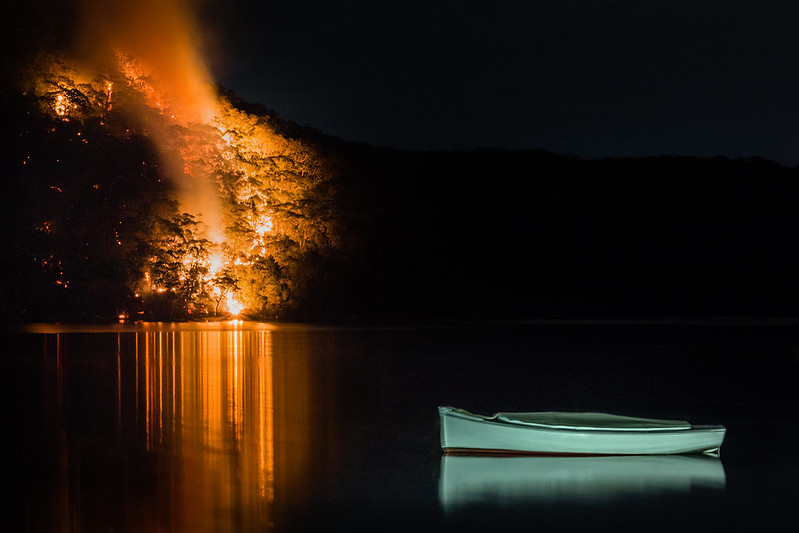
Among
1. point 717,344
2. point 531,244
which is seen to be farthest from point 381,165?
point 717,344

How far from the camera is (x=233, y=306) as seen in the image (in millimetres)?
35250

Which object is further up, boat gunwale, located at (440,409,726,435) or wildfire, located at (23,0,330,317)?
wildfire, located at (23,0,330,317)

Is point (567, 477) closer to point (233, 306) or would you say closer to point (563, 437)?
point (563, 437)

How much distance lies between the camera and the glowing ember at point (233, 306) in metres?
35.2

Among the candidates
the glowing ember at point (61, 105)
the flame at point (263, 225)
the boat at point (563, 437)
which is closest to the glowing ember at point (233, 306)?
the flame at point (263, 225)

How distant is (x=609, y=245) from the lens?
192 feet

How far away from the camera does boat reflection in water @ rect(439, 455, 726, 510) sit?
773 cm

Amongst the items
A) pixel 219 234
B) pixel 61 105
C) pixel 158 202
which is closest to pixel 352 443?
pixel 158 202

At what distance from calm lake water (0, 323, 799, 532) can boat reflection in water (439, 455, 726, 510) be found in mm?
31

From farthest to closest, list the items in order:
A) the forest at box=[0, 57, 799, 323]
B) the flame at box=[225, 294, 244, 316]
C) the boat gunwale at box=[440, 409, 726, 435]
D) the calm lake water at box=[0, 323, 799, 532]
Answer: the flame at box=[225, 294, 244, 316] < the forest at box=[0, 57, 799, 323] < the boat gunwale at box=[440, 409, 726, 435] < the calm lake water at box=[0, 323, 799, 532]

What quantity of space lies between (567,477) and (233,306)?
92.0ft

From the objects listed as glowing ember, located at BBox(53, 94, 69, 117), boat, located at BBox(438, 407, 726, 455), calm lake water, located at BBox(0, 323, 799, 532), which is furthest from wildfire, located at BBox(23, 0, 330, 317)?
boat, located at BBox(438, 407, 726, 455)

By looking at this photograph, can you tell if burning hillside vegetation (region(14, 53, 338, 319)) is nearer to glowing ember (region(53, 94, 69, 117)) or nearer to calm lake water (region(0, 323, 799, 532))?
glowing ember (region(53, 94, 69, 117))

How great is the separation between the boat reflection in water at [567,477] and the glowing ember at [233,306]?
88.0ft
